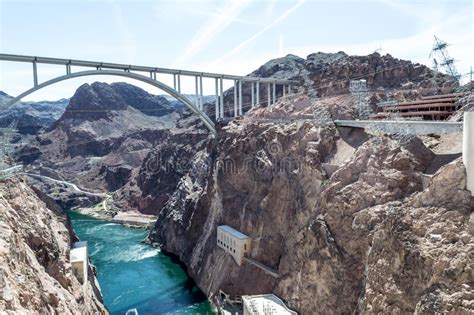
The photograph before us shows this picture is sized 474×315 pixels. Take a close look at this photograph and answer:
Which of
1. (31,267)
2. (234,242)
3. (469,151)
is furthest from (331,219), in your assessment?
A: (31,267)

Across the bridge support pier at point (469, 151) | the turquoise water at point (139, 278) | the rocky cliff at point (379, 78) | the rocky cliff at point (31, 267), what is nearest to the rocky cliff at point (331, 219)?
the bridge support pier at point (469, 151)

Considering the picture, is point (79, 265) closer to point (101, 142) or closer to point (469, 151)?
point (469, 151)

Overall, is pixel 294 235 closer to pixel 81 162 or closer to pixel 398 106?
pixel 398 106

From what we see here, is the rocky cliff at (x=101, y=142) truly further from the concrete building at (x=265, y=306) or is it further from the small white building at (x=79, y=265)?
the concrete building at (x=265, y=306)

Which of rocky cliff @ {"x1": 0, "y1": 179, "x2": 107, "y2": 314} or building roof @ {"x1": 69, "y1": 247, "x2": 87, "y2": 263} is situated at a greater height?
rocky cliff @ {"x1": 0, "y1": 179, "x2": 107, "y2": 314}

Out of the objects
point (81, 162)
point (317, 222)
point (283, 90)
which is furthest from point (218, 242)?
point (81, 162)

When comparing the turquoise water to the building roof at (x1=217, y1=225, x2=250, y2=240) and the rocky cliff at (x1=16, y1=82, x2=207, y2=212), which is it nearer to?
the building roof at (x1=217, y1=225, x2=250, y2=240)

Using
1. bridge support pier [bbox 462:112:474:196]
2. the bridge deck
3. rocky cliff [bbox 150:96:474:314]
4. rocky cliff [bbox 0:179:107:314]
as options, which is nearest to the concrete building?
rocky cliff [bbox 150:96:474:314]
